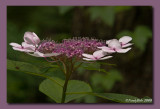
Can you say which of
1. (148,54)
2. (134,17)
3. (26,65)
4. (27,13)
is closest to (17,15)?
(27,13)

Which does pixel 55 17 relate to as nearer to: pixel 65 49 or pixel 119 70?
pixel 119 70

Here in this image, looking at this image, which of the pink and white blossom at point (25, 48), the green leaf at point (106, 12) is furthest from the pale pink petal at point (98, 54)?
the green leaf at point (106, 12)

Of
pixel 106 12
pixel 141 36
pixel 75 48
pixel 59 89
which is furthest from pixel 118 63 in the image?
pixel 75 48

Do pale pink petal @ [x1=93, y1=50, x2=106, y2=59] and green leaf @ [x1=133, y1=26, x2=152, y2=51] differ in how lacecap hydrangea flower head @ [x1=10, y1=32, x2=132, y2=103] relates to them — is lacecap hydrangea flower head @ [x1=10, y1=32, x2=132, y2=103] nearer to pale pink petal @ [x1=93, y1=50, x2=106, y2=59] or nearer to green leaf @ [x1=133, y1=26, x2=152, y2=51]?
pale pink petal @ [x1=93, y1=50, x2=106, y2=59]

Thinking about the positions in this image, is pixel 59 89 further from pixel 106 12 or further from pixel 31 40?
pixel 106 12

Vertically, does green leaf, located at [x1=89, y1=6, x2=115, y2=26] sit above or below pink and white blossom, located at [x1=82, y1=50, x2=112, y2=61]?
above

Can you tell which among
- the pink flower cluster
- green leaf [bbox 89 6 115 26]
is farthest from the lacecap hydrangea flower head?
A: green leaf [bbox 89 6 115 26]
